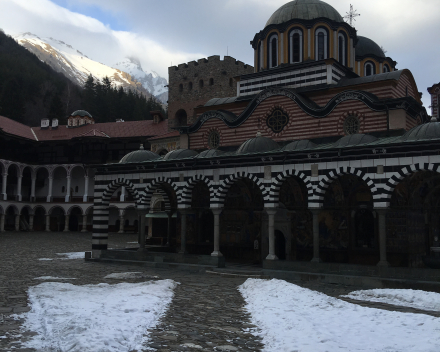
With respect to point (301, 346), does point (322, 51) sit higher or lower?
higher

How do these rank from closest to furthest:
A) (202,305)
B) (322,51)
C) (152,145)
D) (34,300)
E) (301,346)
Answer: (301,346) < (34,300) < (202,305) < (322,51) < (152,145)

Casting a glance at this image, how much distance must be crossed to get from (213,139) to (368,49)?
14854mm

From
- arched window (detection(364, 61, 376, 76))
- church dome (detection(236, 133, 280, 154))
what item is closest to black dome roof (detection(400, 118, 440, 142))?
church dome (detection(236, 133, 280, 154))

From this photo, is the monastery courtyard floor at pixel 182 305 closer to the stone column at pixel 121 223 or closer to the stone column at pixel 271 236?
the stone column at pixel 271 236

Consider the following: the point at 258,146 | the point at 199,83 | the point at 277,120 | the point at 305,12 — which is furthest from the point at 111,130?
the point at 258,146

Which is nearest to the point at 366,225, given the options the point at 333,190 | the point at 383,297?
the point at 333,190

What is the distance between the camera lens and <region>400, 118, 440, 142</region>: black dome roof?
15.1 m

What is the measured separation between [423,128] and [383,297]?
620cm

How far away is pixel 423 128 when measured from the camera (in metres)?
15.5

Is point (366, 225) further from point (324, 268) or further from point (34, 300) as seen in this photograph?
point (34, 300)

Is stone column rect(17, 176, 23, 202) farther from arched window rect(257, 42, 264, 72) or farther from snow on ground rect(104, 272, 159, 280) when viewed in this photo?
snow on ground rect(104, 272, 159, 280)

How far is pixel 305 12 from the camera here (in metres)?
24.3

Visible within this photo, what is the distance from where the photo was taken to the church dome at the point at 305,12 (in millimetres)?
24219

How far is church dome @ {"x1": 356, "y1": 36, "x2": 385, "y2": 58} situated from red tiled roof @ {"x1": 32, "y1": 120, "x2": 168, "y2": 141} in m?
22.0
